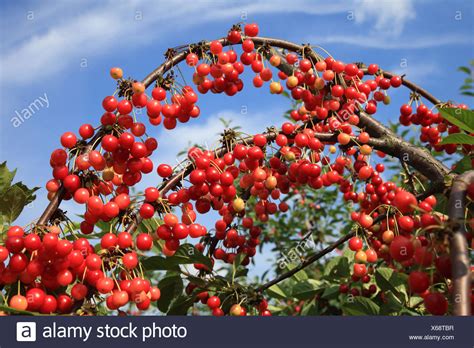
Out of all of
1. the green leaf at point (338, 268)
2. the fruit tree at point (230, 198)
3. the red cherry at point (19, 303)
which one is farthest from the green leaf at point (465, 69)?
the red cherry at point (19, 303)

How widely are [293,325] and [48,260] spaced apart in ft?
3.57

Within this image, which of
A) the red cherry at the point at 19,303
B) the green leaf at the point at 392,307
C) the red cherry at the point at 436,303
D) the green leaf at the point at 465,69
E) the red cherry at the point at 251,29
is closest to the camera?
the red cherry at the point at 436,303

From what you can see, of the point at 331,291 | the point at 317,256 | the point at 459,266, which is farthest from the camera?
the point at 331,291

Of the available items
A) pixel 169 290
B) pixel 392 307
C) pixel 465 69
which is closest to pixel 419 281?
pixel 392 307

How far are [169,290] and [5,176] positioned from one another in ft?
3.63

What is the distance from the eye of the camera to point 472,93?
16.6 feet

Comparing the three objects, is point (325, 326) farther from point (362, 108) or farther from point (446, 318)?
point (362, 108)

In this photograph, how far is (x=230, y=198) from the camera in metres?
2.68

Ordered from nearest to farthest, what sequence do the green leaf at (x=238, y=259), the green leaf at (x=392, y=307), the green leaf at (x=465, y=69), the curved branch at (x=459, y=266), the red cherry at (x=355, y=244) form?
1. the curved branch at (x=459, y=266)
2. the red cherry at (x=355, y=244)
3. the green leaf at (x=392, y=307)
4. the green leaf at (x=238, y=259)
5. the green leaf at (x=465, y=69)

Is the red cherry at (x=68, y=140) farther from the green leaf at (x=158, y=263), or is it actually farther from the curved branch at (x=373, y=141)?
the green leaf at (x=158, y=263)

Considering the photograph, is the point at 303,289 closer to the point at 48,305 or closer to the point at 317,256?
the point at 317,256

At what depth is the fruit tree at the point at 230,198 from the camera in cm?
210

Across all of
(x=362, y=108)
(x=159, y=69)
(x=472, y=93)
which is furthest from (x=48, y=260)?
(x=472, y=93)

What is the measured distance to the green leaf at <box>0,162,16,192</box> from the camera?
8.70 ft
